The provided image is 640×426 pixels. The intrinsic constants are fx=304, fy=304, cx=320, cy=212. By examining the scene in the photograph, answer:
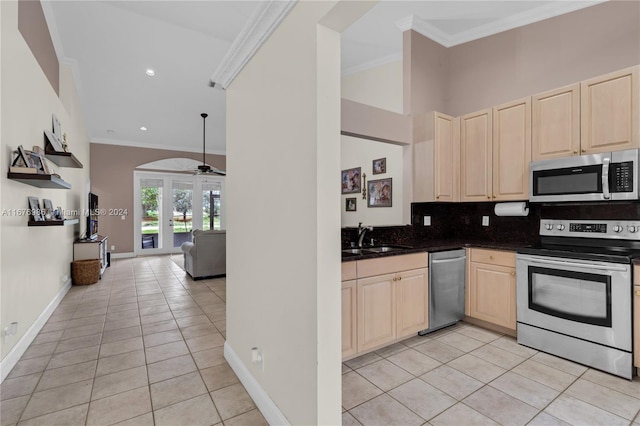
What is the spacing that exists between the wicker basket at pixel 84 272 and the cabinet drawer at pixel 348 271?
4859 mm

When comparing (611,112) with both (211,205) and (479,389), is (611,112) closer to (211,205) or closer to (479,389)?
(479,389)

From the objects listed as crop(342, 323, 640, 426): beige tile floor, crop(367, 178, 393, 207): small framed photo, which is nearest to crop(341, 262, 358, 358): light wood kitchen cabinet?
crop(342, 323, 640, 426): beige tile floor

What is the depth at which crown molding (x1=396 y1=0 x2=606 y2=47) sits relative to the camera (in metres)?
3.09

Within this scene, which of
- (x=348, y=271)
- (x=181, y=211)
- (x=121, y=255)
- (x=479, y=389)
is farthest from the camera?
(x=181, y=211)

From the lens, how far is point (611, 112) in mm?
2494

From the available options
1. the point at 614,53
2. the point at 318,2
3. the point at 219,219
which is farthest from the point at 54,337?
the point at 219,219

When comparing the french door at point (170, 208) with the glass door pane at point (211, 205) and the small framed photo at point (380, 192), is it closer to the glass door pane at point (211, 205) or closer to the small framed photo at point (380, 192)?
the glass door pane at point (211, 205)

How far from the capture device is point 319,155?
1.39 metres

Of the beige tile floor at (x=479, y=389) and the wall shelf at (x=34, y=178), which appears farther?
the wall shelf at (x=34, y=178)

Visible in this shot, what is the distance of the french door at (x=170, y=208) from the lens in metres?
8.26

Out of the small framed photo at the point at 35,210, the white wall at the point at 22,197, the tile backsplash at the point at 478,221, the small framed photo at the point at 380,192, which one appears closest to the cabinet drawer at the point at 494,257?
the tile backsplash at the point at 478,221

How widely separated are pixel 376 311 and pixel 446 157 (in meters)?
2.00

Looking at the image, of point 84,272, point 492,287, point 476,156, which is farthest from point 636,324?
point 84,272

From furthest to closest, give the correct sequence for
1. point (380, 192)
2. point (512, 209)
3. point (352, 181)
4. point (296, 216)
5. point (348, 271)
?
1. point (352, 181)
2. point (380, 192)
3. point (512, 209)
4. point (348, 271)
5. point (296, 216)
